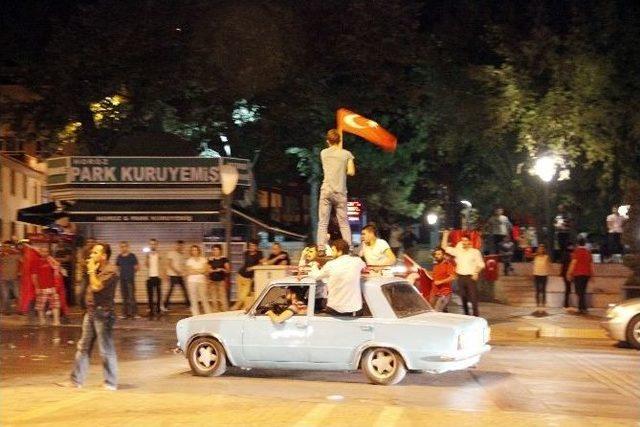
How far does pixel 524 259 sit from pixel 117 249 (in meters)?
12.6

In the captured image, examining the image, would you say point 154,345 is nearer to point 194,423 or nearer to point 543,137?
point 194,423

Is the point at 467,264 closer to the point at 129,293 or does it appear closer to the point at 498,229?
the point at 129,293

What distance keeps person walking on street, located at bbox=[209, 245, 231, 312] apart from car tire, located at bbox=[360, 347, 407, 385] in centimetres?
955

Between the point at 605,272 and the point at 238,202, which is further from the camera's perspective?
the point at 238,202

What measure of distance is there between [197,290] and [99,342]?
32.1 feet

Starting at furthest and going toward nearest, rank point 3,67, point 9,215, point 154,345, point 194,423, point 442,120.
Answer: point 9,215 → point 3,67 → point 442,120 → point 154,345 → point 194,423

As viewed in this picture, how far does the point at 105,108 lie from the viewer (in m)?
27.9

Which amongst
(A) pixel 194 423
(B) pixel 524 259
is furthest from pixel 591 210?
(A) pixel 194 423

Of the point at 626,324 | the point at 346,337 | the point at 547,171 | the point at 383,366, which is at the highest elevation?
the point at 547,171

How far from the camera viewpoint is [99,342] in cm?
1171

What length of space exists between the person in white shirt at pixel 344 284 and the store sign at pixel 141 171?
13158 mm

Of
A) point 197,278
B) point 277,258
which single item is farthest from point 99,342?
point 197,278

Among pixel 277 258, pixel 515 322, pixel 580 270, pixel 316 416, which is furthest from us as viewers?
pixel 580 270

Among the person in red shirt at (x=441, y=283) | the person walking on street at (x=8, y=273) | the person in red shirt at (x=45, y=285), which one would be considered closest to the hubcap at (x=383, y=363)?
the person in red shirt at (x=441, y=283)
